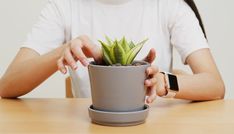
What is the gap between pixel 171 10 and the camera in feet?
4.78

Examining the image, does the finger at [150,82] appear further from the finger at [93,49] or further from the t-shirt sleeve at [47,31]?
the t-shirt sleeve at [47,31]

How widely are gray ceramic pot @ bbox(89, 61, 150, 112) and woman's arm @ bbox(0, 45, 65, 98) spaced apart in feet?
0.91

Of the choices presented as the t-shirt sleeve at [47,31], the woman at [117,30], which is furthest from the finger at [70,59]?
the t-shirt sleeve at [47,31]

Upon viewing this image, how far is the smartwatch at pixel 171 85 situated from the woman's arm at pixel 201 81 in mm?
22

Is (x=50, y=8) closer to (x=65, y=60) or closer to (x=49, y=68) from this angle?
(x=49, y=68)

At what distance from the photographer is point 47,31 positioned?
1420 mm

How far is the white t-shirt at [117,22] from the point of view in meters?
1.45

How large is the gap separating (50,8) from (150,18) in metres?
0.34

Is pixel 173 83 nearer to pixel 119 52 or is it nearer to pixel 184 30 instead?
pixel 119 52

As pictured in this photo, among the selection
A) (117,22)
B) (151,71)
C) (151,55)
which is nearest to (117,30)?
(117,22)

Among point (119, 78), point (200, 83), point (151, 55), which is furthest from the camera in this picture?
point (200, 83)

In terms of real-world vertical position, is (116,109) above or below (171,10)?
below

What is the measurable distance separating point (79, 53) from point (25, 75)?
34 centimetres

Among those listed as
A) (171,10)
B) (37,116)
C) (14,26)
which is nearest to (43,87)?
(14,26)
